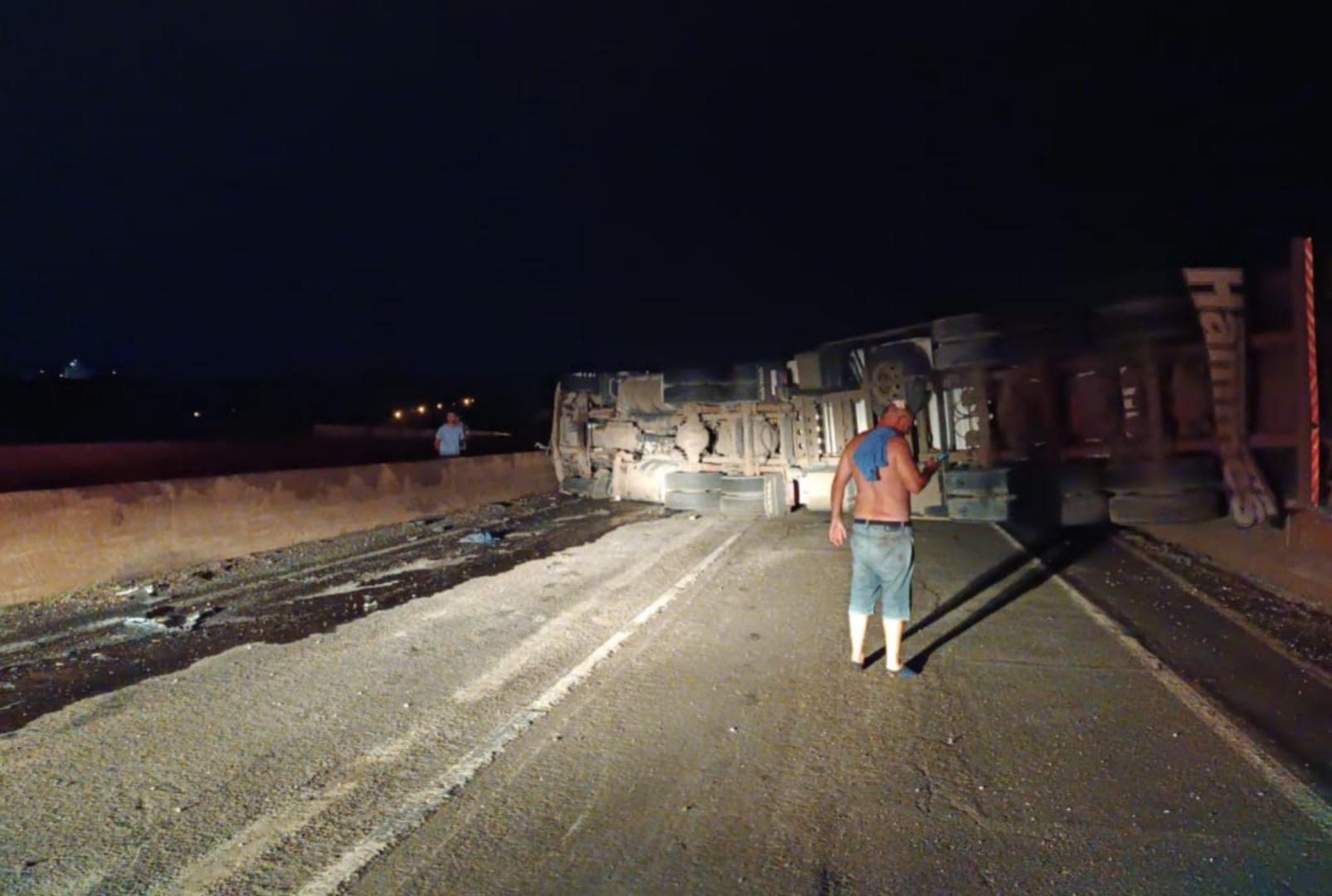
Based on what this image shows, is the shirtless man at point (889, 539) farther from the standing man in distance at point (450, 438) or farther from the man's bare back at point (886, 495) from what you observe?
the standing man in distance at point (450, 438)

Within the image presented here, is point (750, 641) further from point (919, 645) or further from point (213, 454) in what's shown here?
point (213, 454)

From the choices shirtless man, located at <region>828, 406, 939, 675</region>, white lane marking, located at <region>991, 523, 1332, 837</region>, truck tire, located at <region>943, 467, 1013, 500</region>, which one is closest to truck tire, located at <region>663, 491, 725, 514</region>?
truck tire, located at <region>943, 467, 1013, 500</region>

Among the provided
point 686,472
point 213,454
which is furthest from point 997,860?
point 213,454

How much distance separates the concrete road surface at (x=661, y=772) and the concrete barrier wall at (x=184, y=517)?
3.40 metres

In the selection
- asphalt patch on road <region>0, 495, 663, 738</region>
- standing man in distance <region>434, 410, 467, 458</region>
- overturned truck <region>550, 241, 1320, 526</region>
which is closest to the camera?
asphalt patch on road <region>0, 495, 663, 738</region>

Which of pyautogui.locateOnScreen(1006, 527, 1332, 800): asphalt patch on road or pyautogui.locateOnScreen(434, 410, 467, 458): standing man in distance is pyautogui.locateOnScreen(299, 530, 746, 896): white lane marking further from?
pyautogui.locateOnScreen(434, 410, 467, 458): standing man in distance

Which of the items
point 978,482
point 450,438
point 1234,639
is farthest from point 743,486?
point 1234,639

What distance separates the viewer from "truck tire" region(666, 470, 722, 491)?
13648 millimetres

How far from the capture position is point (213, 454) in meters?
18.4

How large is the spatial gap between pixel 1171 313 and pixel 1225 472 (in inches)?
65.2

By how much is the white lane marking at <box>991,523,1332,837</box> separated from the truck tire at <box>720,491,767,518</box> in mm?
6827

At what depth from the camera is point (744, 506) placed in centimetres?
1321

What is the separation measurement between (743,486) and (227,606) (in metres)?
7.65

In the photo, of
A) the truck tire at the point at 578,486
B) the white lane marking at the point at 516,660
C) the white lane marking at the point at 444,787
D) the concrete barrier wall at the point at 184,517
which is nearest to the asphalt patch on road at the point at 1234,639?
the white lane marking at the point at 444,787
